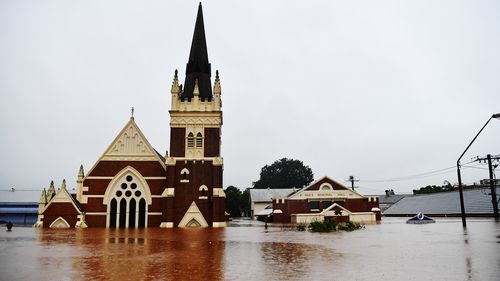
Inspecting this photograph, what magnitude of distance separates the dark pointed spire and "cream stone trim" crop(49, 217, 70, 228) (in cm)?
1630

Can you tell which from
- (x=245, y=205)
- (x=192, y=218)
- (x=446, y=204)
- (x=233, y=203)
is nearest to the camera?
(x=192, y=218)

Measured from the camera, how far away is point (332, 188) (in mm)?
49844

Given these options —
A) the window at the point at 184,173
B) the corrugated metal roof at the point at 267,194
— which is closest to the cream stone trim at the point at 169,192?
the window at the point at 184,173

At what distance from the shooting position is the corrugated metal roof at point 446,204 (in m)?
53.2

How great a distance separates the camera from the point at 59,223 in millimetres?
35750

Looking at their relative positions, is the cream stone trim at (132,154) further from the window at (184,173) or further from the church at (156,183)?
the window at (184,173)

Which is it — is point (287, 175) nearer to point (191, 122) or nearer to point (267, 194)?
point (267, 194)

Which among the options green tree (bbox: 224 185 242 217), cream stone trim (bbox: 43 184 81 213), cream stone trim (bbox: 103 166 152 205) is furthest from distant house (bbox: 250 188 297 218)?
cream stone trim (bbox: 43 184 81 213)

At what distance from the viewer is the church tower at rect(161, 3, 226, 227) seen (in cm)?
3738

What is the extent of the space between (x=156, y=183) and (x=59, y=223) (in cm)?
929

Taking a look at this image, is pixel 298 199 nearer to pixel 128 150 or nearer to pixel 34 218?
pixel 128 150

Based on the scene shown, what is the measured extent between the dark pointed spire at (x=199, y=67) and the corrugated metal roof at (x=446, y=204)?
1477 inches

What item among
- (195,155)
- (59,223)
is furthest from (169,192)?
(59,223)

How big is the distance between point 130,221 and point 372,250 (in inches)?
1134
